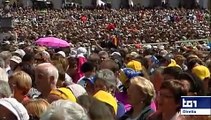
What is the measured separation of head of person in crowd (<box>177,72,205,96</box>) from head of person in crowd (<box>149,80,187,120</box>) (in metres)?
0.32

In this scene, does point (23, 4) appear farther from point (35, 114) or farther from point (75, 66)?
point (35, 114)

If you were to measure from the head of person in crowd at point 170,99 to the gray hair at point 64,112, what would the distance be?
2.84 ft

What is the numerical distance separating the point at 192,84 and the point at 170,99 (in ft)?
3.04

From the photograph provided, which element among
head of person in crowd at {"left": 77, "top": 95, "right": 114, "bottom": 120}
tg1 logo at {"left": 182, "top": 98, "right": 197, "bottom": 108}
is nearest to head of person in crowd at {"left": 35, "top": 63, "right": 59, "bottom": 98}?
head of person in crowd at {"left": 77, "top": 95, "right": 114, "bottom": 120}

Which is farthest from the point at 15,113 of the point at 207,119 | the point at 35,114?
the point at 207,119

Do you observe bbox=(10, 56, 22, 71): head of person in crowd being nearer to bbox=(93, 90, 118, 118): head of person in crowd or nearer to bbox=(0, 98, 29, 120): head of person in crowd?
bbox=(93, 90, 118, 118): head of person in crowd

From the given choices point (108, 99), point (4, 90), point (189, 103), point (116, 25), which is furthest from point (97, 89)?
point (116, 25)

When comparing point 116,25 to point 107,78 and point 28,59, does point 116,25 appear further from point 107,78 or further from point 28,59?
point 107,78


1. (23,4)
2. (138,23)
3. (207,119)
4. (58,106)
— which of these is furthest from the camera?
(23,4)

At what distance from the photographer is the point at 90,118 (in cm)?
588

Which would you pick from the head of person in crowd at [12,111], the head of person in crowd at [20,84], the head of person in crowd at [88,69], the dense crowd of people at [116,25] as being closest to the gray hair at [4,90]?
the head of person in crowd at [20,84]

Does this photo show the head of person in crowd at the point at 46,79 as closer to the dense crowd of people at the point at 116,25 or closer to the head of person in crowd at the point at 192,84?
the head of person in crowd at the point at 192,84

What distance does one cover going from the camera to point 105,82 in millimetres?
8258

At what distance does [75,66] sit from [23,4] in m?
51.5
